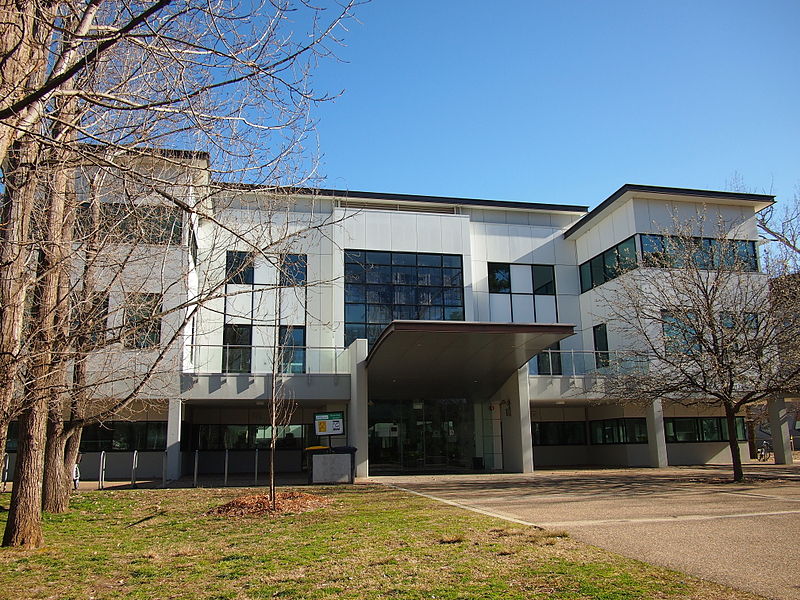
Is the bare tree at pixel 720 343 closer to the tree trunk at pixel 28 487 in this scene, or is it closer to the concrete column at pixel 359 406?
the concrete column at pixel 359 406

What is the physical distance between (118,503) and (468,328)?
11.0 m

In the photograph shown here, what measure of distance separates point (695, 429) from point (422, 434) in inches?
535

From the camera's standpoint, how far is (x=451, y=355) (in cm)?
2333

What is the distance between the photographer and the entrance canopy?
2080 centimetres

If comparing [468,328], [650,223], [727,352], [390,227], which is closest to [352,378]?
[468,328]

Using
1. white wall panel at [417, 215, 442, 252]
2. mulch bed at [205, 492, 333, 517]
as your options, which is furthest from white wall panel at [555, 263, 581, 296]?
mulch bed at [205, 492, 333, 517]

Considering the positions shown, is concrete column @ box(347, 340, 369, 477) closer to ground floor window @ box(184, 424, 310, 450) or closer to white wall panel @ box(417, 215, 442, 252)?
ground floor window @ box(184, 424, 310, 450)

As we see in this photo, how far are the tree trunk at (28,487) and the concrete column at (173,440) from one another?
12980 millimetres

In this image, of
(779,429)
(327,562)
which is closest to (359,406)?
(327,562)

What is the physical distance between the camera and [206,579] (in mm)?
7711

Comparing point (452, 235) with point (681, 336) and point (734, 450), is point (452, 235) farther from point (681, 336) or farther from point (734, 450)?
point (734, 450)

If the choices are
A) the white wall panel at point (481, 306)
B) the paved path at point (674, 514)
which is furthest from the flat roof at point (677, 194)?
the paved path at point (674, 514)

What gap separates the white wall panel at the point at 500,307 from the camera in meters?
31.6

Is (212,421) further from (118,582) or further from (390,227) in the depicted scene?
(118,582)
